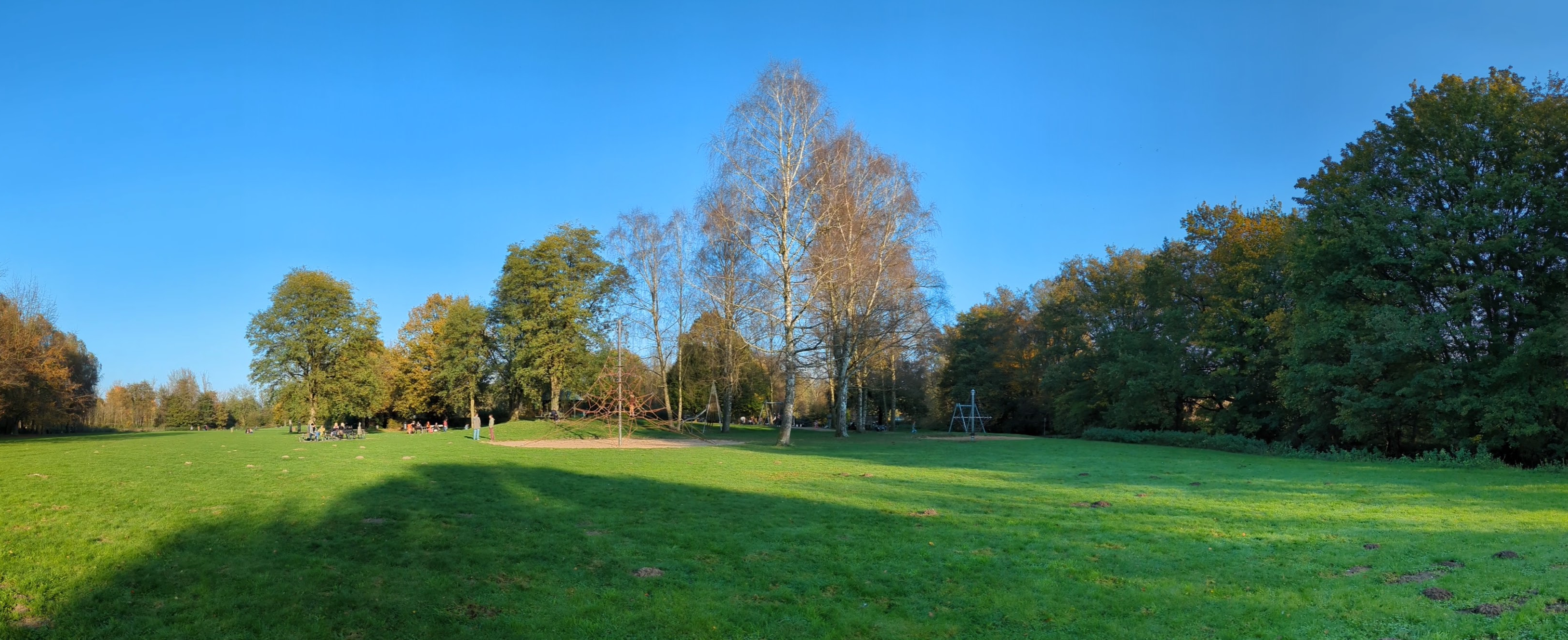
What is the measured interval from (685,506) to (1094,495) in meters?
8.60

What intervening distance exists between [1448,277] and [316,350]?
2374 inches

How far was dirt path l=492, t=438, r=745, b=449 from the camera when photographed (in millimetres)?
28125

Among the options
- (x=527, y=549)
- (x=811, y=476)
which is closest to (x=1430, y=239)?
(x=811, y=476)

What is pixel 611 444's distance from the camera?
3106 cm

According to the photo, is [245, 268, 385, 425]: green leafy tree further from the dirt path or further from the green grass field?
the green grass field

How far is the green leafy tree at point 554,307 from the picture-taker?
4853 cm

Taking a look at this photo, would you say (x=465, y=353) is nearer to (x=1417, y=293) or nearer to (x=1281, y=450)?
(x=1281, y=450)

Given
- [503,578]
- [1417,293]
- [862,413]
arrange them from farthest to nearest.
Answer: [862,413] < [1417,293] < [503,578]

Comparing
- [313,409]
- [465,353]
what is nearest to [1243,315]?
[465,353]

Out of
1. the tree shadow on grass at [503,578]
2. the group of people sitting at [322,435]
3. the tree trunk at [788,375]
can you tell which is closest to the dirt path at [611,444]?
the tree trunk at [788,375]

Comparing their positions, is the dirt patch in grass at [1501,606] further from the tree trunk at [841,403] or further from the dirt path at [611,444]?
the tree trunk at [841,403]

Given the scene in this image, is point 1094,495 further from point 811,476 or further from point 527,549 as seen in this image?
point 527,549

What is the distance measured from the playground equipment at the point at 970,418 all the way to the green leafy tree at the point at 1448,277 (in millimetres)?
15928

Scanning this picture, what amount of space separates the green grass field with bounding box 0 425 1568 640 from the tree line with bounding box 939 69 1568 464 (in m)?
9.08
